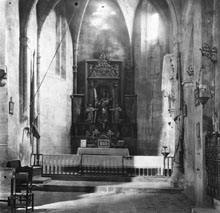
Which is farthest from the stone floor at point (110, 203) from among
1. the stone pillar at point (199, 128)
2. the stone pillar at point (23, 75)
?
the stone pillar at point (23, 75)

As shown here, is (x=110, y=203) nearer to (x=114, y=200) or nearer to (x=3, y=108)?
(x=114, y=200)

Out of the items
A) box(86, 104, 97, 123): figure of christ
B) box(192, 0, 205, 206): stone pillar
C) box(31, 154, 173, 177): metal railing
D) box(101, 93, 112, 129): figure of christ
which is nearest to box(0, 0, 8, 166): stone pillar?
box(31, 154, 173, 177): metal railing

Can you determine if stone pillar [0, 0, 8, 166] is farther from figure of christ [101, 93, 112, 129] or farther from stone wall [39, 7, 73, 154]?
figure of christ [101, 93, 112, 129]

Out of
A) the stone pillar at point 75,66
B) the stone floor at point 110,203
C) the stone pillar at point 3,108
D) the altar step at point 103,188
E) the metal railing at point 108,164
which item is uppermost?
the stone pillar at point 75,66

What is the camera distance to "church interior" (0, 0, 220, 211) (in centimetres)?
998

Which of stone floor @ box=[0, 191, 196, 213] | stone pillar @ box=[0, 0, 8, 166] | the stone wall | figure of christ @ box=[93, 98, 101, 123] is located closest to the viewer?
stone floor @ box=[0, 191, 196, 213]

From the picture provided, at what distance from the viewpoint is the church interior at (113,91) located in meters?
9.98

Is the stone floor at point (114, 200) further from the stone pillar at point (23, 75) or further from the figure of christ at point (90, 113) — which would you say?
the figure of christ at point (90, 113)

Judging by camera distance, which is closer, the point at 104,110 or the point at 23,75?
the point at 23,75

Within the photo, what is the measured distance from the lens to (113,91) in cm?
2112

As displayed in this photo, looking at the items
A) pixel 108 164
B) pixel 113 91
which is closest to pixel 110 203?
pixel 108 164

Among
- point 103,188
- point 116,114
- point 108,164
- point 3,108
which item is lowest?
point 103,188

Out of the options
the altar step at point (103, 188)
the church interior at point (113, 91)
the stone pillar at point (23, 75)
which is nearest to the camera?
the church interior at point (113, 91)

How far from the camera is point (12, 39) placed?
13586 millimetres
